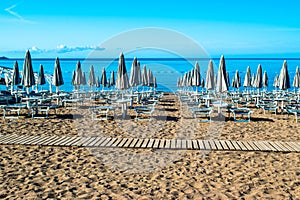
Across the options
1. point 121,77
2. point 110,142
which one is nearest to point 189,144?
point 110,142

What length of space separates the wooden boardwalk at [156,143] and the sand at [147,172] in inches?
9.6

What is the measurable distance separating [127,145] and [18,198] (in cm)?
280

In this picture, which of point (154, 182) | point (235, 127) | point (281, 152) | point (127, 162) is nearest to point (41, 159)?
point (127, 162)

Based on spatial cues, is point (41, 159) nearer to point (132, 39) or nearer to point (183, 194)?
point (183, 194)

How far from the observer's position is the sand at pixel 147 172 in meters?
3.95

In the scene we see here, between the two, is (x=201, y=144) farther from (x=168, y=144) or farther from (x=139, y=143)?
(x=139, y=143)

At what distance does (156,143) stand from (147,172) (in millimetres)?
1647

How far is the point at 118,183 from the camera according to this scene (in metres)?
4.30

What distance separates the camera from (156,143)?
6.39m

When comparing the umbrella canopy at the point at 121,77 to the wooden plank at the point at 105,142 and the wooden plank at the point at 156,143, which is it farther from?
the wooden plank at the point at 156,143

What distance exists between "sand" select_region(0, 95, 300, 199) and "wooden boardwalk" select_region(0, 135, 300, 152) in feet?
0.80

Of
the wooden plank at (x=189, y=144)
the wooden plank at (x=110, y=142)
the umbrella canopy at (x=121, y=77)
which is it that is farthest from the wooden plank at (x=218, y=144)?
the umbrella canopy at (x=121, y=77)

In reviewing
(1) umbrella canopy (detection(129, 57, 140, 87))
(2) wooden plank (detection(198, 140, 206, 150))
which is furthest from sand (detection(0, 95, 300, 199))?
(1) umbrella canopy (detection(129, 57, 140, 87))

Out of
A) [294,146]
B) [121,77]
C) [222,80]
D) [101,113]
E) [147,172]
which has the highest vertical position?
[121,77]
